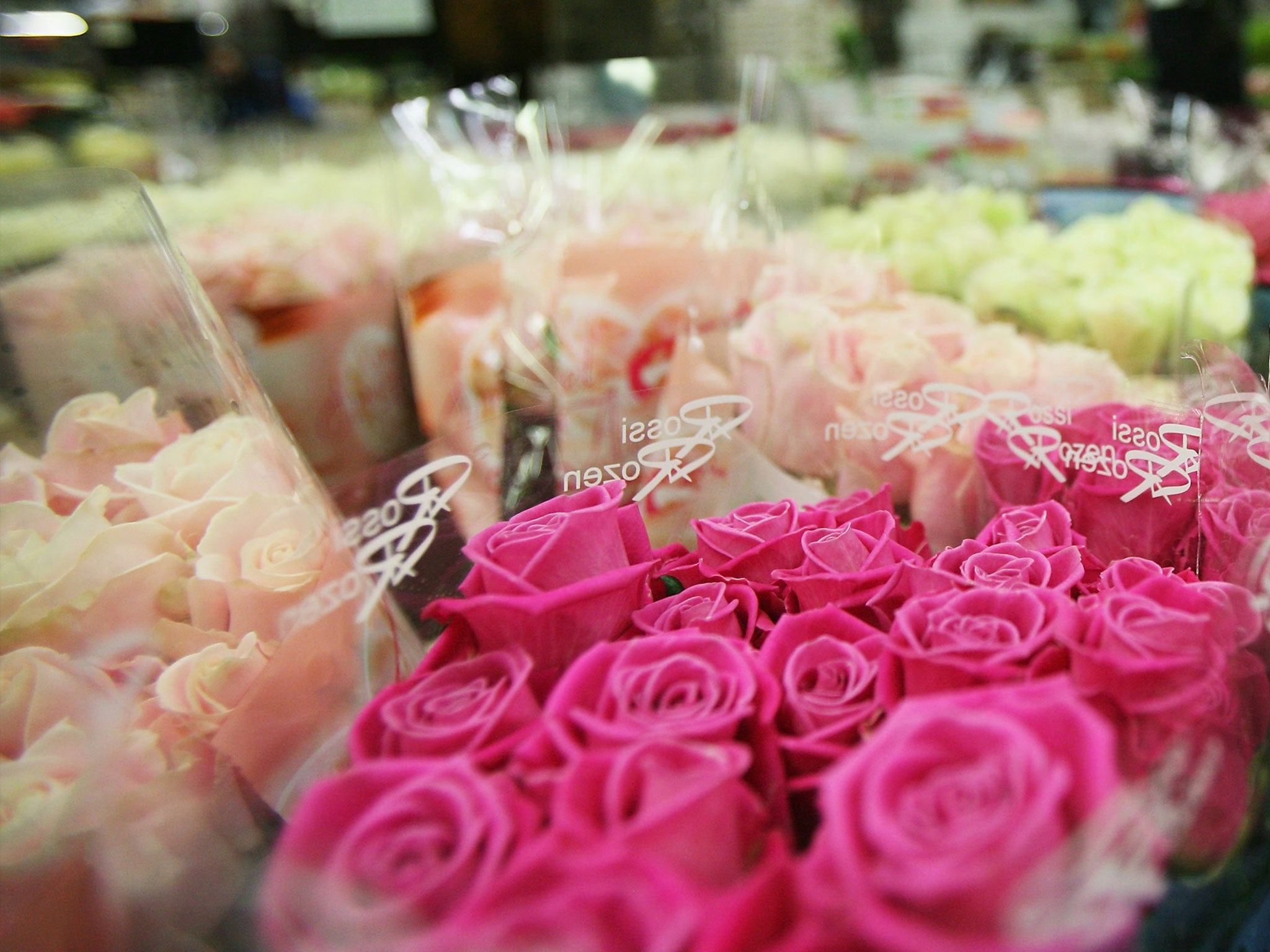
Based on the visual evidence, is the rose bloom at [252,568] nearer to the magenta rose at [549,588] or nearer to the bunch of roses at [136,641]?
the bunch of roses at [136,641]

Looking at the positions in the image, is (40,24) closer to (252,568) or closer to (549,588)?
(252,568)

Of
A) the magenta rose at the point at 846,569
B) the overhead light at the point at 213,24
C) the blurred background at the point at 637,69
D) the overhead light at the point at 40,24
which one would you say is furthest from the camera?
the overhead light at the point at 213,24

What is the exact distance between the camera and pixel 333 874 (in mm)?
303

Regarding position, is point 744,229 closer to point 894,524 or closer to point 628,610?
point 894,524

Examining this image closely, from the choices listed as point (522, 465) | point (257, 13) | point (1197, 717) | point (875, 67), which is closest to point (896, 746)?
point (1197, 717)

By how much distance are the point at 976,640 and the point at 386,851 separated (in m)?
0.25

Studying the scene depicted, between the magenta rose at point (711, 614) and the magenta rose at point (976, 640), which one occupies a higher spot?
the magenta rose at point (976, 640)

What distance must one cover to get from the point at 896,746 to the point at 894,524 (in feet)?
0.87

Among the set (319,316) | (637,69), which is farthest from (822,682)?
(637,69)

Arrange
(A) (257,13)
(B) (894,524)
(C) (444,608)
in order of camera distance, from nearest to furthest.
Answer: (C) (444,608)
(B) (894,524)
(A) (257,13)


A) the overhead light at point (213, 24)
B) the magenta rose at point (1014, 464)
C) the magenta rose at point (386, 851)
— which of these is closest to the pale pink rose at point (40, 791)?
the magenta rose at point (386, 851)

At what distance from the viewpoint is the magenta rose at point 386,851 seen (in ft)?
0.96

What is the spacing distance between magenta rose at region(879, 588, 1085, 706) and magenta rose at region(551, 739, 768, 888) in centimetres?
9

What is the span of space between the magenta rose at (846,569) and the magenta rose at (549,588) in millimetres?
89
